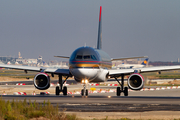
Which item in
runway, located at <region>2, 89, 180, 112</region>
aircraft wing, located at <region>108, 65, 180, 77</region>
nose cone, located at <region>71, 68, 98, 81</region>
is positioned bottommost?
runway, located at <region>2, 89, 180, 112</region>

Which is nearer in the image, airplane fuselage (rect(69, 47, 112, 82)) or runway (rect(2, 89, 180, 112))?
runway (rect(2, 89, 180, 112))

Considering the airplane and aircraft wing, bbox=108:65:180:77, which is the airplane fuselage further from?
aircraft wing, bbox=108:65:180:77

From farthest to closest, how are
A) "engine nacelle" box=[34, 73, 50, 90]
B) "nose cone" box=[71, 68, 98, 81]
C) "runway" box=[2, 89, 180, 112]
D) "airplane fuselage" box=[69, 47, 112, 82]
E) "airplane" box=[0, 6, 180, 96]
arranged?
"engine nacelle" box=[34, 73, 50, 90], "airplane" box=[0, 6, 180, 96], "airplane fuselage" box=[69, 47, 112, 82], "nose cone" box=[71, 68, 98, 81], "runway" box=[2, 89, 180, 112]

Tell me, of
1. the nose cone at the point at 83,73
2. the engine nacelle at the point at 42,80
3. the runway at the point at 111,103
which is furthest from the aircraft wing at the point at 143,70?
the engine nacelle at the point at 42,80

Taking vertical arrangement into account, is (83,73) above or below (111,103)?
above

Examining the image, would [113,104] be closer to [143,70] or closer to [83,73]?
[83,73]

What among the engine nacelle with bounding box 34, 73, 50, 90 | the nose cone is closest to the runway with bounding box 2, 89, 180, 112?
the nose cone

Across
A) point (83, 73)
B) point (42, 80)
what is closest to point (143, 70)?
point (83, 73)

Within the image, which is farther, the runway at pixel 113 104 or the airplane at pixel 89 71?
the airplane at pixel 89 71

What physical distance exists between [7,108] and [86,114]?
432 centimetres

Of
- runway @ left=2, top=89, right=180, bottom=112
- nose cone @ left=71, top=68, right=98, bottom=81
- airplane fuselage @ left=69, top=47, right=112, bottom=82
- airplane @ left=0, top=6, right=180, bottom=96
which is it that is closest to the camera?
runway @ left=2, top=89, right=180, bottom=112

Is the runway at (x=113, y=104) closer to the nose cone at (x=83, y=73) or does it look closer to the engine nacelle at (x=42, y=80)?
the nose cone at (x=83, y=73)

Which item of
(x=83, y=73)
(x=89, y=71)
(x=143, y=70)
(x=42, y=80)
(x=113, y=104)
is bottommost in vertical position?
(x=113, y=104)

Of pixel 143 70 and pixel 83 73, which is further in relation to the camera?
pixel 143 70
